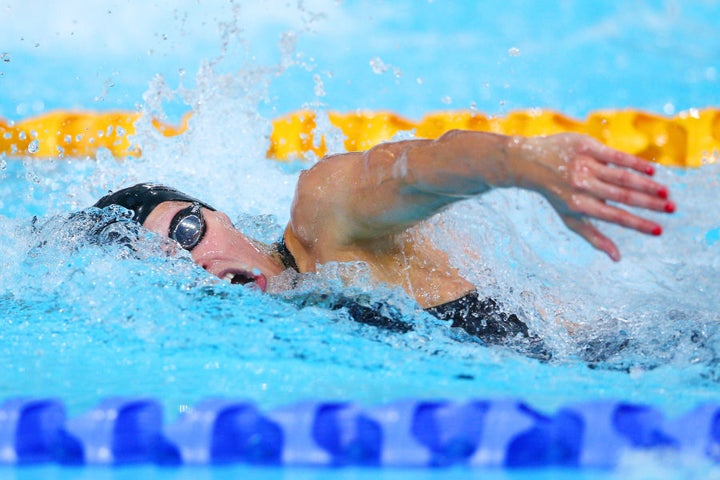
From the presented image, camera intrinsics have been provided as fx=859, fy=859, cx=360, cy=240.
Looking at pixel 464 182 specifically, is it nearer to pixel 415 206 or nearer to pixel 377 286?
pixel 415 206

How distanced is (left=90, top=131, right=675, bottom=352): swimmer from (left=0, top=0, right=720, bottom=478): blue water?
0.17ft

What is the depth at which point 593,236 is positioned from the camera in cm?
102

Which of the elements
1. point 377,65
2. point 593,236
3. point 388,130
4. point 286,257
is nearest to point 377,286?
point 286,257

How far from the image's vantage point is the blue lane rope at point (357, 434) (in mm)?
1092

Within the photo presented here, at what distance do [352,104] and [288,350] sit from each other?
272cm

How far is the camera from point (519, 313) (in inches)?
65.7

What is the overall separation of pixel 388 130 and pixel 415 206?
7.20 ft

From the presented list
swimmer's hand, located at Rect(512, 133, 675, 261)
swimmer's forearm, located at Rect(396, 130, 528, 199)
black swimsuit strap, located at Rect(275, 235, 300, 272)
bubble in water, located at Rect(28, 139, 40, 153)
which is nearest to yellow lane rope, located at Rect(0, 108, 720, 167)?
bubble in water, located at Rect(28, 139, 40, 153)

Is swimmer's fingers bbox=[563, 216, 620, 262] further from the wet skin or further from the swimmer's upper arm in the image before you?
the swimmer's upper arm

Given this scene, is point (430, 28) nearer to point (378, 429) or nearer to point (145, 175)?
point (145, 175)

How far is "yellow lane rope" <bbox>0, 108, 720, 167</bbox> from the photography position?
10.9 feet

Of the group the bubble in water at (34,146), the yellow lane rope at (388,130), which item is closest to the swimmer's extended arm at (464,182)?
the yellow lane rope at (388,130)

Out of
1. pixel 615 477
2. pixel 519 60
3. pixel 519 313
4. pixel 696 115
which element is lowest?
pixel 615 477

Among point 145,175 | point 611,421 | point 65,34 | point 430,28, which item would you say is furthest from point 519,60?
point 611,421
